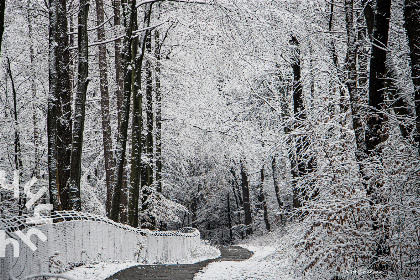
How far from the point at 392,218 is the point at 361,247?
86 centimetres

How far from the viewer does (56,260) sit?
23.5 ft

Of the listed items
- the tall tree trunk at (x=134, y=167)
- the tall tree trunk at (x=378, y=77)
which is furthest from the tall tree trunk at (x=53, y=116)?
the tall tree trunk at (x=378, y=77)

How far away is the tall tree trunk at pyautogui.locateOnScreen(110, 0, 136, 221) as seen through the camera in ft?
40.1

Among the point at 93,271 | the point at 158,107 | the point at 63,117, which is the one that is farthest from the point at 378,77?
the point at 158,107

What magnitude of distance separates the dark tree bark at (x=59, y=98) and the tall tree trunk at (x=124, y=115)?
9.11ft

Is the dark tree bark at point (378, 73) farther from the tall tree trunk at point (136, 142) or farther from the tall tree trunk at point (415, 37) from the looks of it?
the tall tree trunk at point (136, 142)

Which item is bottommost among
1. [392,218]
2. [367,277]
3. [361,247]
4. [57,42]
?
[367,277]

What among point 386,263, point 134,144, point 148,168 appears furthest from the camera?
point 148,168

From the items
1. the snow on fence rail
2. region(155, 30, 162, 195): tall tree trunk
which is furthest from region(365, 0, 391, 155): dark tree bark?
region(155, 30, 162, 195): tall tree trunk

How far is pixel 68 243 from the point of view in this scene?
7.91 m

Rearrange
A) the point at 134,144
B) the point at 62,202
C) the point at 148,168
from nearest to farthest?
1. the point at 62,202
2. the point at 134,144
3. the point at 148,168

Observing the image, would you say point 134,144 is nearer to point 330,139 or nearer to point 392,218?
point 330,139

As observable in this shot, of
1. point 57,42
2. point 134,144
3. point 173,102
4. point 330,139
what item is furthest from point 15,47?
point 330,139

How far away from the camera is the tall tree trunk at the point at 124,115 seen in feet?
40.1
